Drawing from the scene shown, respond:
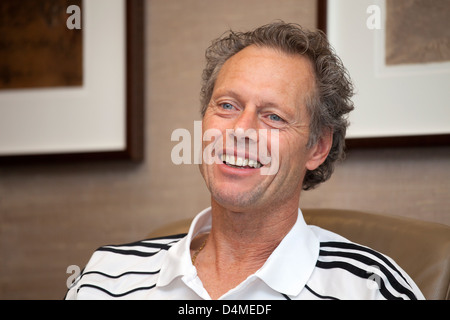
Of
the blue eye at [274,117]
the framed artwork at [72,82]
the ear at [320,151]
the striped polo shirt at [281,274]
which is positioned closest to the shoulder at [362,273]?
the striped polo shirt at [281,274]

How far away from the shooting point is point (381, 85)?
1.75 meters

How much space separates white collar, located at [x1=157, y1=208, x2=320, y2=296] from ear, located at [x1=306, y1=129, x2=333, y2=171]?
14cm

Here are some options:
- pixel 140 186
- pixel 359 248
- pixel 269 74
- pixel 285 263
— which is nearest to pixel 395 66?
pixel 269 74

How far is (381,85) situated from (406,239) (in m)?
0.55

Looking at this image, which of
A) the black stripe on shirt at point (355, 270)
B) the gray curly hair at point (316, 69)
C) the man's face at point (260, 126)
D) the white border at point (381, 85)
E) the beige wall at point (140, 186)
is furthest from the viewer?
the beige wall at point (140, 186)

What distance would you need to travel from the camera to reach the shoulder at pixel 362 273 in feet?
4.08

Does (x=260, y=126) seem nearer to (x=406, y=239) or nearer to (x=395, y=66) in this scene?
(x=406, y=239)

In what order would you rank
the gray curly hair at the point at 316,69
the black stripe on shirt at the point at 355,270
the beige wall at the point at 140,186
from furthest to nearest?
the beige wall at the point at 140,186, the gray curly hair at the point at 316,69, the black stripe on shirt at the point at 355,270

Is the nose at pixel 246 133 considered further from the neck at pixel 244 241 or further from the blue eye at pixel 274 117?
the neck at pixel 244 241

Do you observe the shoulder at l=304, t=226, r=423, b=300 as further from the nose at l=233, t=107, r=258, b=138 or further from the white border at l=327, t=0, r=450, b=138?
the white border at l=327, t=0, r=450, b=138

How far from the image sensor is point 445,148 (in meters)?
1.71

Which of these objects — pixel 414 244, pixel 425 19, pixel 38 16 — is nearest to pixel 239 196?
pixel 414 244

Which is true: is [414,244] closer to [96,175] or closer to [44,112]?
[96,175]

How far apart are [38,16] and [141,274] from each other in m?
1.13
